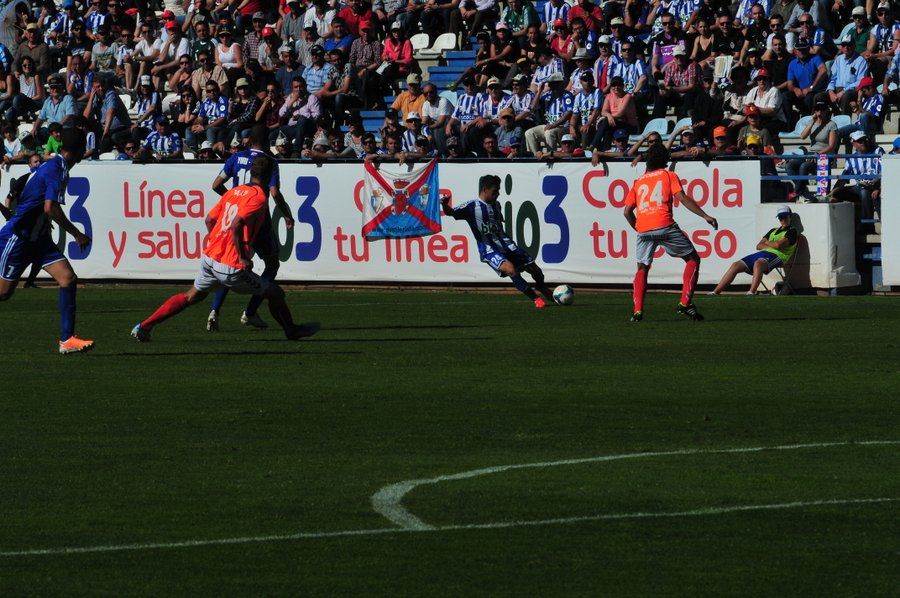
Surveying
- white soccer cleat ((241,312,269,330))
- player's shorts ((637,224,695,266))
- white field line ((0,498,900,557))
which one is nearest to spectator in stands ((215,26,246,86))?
white soccer cleat ((241,312,269,330))

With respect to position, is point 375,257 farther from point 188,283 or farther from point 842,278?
point 842,278

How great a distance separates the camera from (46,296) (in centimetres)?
2355

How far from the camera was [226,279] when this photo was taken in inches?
588

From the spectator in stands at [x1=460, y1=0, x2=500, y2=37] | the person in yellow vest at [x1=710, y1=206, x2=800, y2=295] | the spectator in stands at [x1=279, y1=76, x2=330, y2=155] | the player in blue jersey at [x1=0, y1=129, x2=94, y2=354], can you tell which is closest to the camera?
→ the player in blue jersey at [x1=0, y1=129, x2=94, y2=354]

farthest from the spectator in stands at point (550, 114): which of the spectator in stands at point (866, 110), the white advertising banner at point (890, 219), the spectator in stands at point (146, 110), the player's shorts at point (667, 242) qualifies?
the player's shorts at point (667, 242)

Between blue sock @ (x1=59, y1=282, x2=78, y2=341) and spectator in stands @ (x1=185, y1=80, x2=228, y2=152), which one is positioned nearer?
blue sock @ (x1=59, y1=282, x2=78, y2=341)

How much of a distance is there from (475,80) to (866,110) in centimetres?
728

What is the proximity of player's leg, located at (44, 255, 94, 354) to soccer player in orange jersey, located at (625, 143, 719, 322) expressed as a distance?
19.8 ft

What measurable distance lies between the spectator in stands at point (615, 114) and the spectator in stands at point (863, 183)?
386 centimetres

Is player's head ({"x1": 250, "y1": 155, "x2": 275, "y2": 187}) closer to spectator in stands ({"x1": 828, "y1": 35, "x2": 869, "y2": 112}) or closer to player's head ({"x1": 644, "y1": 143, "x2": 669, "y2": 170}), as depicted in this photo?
player's head ({"x1": 644, "y1": 143, "x2": 669, "y2": 170})

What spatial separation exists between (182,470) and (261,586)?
105 inches

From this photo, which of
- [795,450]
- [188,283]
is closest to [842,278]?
[188,283]

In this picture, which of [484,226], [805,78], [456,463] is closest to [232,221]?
[456,463]

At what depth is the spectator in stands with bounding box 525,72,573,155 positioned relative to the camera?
88.0ft
